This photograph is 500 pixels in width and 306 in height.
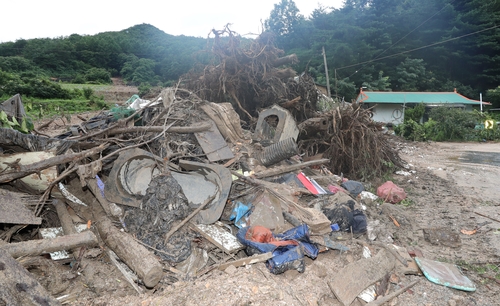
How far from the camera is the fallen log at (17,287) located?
2.19 metres

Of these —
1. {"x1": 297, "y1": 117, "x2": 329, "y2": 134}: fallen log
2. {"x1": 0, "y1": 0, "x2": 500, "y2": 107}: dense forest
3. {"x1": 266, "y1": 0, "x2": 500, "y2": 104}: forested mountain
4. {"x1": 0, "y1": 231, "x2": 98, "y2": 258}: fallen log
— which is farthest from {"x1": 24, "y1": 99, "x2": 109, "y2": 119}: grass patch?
{"x1": 266, "y1": 0, "x2": 500, "y2": 104}: forested mountain

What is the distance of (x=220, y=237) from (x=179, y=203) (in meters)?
0.62

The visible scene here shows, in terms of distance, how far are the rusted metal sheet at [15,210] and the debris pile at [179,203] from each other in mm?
14

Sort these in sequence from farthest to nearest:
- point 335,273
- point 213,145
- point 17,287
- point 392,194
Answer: point 392,194 < point 213,145 < point 335,273 < point 17,287

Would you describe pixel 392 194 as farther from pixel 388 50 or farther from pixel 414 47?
pixel 414 47

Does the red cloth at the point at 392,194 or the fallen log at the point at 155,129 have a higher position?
the fallen log at the point at 155,129

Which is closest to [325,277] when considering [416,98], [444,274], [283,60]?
[444,274]

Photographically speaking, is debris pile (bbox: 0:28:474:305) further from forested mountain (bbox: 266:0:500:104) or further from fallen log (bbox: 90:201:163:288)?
forested mountain (bbox: 266:0:500:104)

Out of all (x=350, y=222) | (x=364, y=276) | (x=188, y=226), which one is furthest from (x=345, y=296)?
(x=188, y=226)

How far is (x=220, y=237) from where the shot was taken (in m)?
3.43

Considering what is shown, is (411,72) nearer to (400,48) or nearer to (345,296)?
(400,48)

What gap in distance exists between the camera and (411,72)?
3081 centimetres

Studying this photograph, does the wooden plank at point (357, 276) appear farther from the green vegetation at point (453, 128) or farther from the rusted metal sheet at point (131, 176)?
the green vegetation at point (453, 128)

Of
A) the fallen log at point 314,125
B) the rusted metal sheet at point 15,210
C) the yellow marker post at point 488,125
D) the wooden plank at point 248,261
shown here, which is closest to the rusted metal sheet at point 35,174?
the rusted metal sheet at point 15,210
